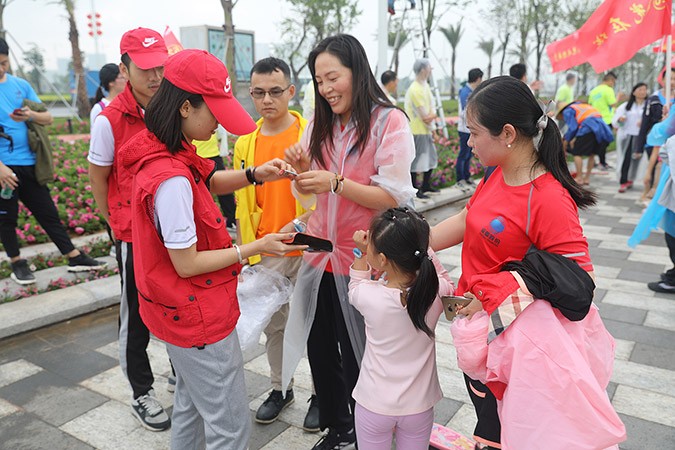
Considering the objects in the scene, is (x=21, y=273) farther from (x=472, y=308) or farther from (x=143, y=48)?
(x=472, y=308)

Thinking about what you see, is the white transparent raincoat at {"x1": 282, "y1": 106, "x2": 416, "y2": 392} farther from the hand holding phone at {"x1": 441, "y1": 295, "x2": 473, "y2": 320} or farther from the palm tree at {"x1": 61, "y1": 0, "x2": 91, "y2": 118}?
the palm tree at {"x1": 61, "y1": 0, "x2": 91, "y2": 118}

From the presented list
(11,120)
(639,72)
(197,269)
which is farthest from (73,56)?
(639,72)

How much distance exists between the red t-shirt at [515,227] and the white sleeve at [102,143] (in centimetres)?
165

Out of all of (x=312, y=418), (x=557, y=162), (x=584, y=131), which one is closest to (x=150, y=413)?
(x=312, y=418)

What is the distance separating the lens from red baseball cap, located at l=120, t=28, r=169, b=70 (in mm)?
2381

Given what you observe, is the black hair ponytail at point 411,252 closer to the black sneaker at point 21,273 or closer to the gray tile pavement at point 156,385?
the gray tile pavement at point 156,385

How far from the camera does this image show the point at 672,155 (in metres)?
4.02

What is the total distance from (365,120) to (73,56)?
69.3ft

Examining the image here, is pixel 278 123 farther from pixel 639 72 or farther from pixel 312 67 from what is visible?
pixel 639 72

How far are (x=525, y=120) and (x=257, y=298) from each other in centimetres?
135

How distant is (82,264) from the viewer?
15.5 feet

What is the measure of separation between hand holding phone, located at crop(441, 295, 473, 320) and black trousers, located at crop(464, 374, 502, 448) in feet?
0.95

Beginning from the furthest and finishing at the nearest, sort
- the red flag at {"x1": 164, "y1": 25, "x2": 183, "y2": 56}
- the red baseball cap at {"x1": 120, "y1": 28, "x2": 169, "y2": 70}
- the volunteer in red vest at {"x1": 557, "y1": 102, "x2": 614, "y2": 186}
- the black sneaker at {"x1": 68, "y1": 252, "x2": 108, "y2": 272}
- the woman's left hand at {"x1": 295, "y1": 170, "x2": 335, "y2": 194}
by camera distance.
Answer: the volunteer in red vest at {"x1": 557, "y1": 102, "x2": 614, "y2": 186} → the black sneaker at {"x1": 68, "y1": 252, "x2": 108, "y2": 272} → the red flag at {"x1": 164, "y1": 25, "x2": 183, "y2": 56} → the red baseball cap at {"x1": 120, "y1": 28, "x2": 169, "y2": 70} → the woman's left hand at {"x1": 295, "y1": 170, "x2": 335, "y2": 194}

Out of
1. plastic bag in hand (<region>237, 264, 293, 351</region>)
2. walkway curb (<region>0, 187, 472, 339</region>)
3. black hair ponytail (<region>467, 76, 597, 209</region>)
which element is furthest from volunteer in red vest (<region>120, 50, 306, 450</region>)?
walkway curb (<region>0, 187, 472, 339</region>)
